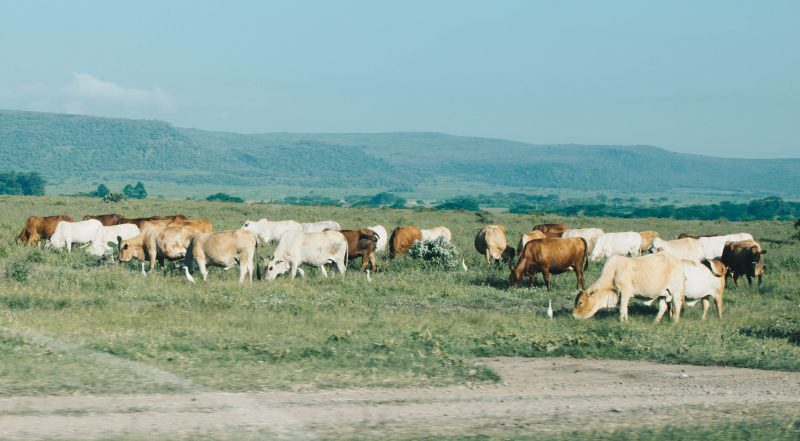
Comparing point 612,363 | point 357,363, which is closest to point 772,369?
point 612,363

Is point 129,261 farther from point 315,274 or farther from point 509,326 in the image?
point 509,326

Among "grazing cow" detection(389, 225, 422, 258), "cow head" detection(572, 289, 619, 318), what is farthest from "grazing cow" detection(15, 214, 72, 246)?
"cow head" detection(572, 289, 619, 318)

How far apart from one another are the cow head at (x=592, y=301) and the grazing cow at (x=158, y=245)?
34.6 feet

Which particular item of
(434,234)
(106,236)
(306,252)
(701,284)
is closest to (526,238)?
(434,234)

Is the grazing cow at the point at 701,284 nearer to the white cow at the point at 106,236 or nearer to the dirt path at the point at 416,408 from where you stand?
the dirt path at the point at 416,408

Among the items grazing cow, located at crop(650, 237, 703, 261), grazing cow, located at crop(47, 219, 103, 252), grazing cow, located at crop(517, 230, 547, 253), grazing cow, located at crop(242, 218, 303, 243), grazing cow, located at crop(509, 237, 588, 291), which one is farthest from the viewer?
grazing cow, located at crop(242, 218, 303, 243)

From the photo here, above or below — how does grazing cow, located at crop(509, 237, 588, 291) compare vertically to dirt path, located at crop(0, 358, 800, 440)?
above

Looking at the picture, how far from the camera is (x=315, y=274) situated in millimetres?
21938

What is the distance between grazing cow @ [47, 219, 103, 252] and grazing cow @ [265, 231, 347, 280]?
377 inches

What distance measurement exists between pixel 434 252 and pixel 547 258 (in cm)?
572

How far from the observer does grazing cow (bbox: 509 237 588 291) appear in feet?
65.9

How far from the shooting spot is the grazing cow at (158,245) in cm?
2128

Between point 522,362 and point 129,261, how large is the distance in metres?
14.6

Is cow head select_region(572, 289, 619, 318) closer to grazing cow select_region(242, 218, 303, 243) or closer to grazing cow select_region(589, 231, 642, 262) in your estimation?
grazing cow select_region(589, 231, 642, 262)
